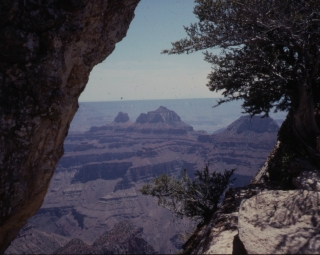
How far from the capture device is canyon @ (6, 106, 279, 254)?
83338 mm

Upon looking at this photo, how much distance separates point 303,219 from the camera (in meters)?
4.60

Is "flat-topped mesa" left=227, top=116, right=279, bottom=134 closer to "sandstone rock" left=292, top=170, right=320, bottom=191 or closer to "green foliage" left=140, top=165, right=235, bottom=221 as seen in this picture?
"green foliage" left=140, top=165, right=235, bottom=221

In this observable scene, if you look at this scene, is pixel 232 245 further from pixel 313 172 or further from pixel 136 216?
pixel 136 216

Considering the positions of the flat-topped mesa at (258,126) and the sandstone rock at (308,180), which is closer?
the sandstone rock at (308,180)

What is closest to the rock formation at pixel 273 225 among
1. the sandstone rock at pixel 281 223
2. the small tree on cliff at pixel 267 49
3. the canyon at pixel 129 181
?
the sandstone rock at pixel 281 223

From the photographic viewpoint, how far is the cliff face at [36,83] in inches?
243

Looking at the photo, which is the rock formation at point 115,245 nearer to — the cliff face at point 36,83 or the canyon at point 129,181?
the canyon at point 129,181

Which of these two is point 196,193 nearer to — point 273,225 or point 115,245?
point 273,225

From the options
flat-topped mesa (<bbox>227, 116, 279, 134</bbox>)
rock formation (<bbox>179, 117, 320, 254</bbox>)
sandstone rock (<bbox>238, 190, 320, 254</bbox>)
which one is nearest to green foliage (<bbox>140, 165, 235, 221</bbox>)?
rock formation (<bbox>179, 117, 320, 254</bbox>)

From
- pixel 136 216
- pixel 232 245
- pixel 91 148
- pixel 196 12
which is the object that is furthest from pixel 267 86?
pixel 91 148

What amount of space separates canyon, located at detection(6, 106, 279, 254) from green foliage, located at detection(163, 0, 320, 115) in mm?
55899

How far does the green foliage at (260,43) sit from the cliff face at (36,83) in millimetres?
3276

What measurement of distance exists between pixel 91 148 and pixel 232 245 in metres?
172

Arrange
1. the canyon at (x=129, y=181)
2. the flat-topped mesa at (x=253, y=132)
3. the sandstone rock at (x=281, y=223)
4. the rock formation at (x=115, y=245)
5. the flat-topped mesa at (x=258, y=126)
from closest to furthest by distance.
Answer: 1. the sandstone rock at (x=281, y=223)
2. the rock formation at (x=115, y=245)
3. the canyon at (x=129, y=181)
4. the flat-topped mesa at (x=253, y=132)
5. the flat-topped mesa at (x=258, y=126)
